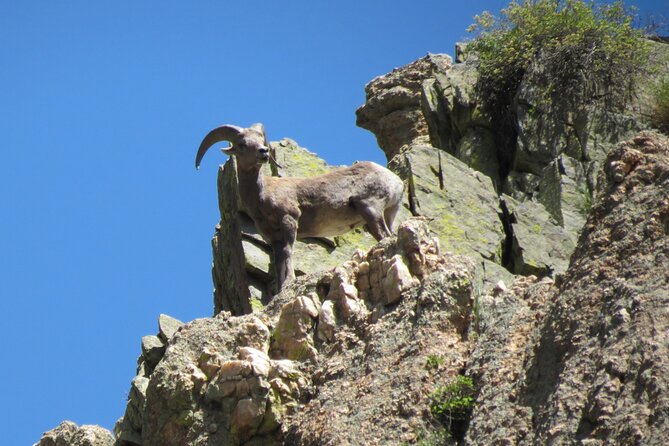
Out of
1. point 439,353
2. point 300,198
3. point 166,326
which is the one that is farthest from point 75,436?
point 300,198

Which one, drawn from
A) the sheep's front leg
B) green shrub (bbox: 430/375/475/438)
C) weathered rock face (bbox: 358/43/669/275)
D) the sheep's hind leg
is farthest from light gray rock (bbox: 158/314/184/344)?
green shrub (bbox: 430/375/475/438)

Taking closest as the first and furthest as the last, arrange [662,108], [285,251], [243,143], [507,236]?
[285,251]
[243,143]
[507,236]
[662,108]

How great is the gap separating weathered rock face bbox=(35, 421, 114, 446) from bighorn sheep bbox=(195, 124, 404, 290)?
180 inches

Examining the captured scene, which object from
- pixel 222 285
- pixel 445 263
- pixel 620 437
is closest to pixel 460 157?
pixel 222 285

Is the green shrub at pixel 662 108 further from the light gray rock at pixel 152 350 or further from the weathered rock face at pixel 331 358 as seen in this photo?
the weathered rock face at pixel 331 358

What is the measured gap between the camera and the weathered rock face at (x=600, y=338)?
6.81m

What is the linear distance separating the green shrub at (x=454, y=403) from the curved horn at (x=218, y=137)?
29.8ft

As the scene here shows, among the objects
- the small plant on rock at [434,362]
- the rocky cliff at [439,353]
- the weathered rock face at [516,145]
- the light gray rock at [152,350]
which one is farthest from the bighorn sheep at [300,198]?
the small plant on rock at [434,362]

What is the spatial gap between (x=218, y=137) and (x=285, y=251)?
2.18 m

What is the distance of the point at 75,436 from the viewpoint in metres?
12.1

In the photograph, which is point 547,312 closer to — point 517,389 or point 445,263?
point 517,389

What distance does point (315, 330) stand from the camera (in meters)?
10.5

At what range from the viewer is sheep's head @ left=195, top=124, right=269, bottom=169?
16.6 metres

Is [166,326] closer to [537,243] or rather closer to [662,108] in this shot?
[537,243]
